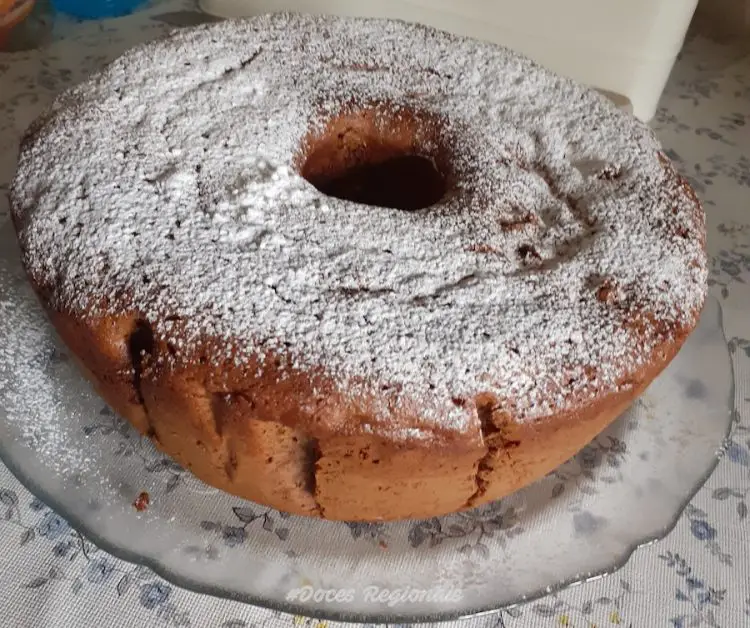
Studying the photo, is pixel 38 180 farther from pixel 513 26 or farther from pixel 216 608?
pixel 513 26

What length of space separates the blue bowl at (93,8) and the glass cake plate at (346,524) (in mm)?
1078

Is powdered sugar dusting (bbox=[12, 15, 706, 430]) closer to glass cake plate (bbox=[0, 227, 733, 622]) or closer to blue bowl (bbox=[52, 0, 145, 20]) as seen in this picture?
glass cake plate (bbox=[0, 227, 733, 622])

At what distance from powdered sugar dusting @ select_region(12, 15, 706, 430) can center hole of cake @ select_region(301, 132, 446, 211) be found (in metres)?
0.05

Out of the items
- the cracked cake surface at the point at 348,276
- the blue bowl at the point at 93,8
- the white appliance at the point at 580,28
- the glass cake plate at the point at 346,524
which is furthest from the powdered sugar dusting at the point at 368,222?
the blue bowl at the point at 93,8

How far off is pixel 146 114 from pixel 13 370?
1.26ft

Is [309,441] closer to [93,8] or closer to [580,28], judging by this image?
[580,28]

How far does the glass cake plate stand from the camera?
2.81 feet

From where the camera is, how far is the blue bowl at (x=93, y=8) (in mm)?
1857

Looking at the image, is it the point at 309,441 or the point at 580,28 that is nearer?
the point at 309,441

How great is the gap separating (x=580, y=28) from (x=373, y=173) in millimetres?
615

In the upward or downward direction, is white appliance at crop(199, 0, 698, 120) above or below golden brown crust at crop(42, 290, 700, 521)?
above

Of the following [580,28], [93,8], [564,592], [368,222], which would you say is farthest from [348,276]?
[93,8]

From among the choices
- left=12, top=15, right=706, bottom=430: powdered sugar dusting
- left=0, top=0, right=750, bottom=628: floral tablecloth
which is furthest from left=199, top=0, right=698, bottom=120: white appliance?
left=0, top=0, right=750, bottom=628: floral tablecloth

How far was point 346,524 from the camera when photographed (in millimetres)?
939
